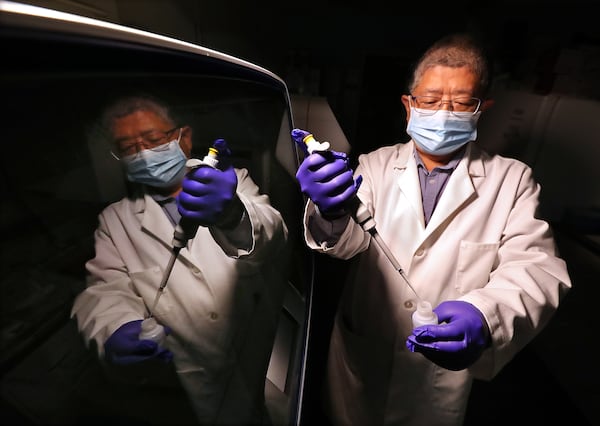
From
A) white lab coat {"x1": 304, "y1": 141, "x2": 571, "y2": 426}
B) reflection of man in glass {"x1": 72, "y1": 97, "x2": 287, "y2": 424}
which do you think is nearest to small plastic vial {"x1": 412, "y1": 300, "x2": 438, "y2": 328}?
white lab coat {"x1": 304, "y1": 141, "x2": 571, "y2": 426}

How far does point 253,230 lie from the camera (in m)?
0.67

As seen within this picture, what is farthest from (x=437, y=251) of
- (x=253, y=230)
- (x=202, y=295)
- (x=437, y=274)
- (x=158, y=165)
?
(x=158, y=165)

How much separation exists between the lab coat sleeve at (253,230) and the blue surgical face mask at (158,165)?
15 cm

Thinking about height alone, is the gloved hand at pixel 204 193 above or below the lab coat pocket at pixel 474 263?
above

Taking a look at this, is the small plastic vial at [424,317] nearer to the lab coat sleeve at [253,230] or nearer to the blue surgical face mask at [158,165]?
the lab coat sleeve at [253,230]

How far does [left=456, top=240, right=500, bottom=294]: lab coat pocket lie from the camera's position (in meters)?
0.80

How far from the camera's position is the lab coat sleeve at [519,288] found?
0.67 meters

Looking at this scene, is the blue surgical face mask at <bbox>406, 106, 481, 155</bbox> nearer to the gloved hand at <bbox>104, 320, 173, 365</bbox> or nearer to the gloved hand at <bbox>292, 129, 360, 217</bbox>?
the gloved hand at <bbox>292, 129, 360, 217</bbox>

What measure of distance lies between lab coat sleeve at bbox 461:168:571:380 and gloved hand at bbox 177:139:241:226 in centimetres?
69

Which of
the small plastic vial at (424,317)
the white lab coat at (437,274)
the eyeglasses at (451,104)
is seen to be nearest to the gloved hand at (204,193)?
the white lab coat at (437,274)

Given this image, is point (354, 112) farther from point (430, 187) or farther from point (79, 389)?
point (79, 389)

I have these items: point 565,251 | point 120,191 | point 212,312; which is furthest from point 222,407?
point 565,251

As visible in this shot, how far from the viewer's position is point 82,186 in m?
0.34

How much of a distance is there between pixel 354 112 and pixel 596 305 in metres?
1.61
